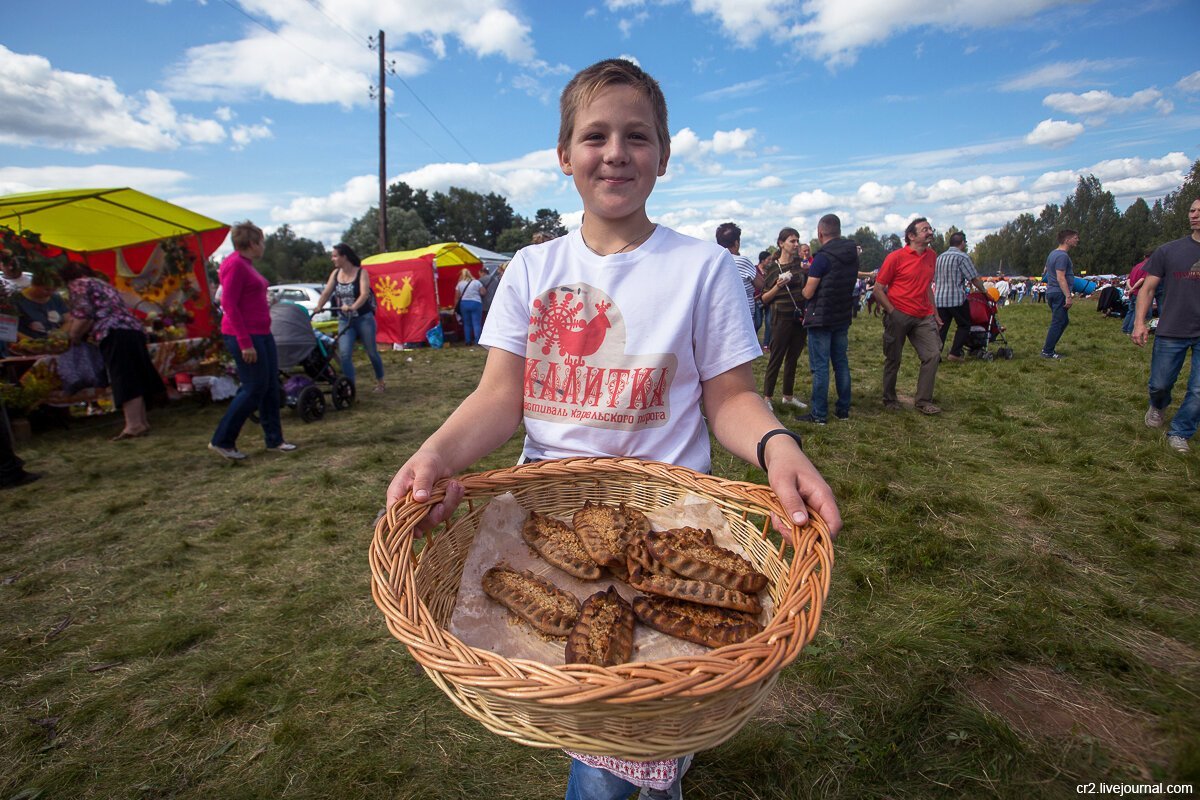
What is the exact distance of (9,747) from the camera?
8.22ft

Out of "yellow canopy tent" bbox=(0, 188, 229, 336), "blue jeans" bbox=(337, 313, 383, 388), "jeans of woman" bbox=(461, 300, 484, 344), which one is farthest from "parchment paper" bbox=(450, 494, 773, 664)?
"jeans of woman" bbox=(461, 300, 484, 344)

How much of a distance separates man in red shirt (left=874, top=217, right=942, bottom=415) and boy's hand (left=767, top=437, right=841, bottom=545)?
660cm

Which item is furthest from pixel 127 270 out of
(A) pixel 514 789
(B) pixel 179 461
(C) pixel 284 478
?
(A) pixel 514 789

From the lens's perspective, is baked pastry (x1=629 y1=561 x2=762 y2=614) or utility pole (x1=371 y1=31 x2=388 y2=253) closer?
baked pastry (x1=629 y1=561 x2=762 y2=614)

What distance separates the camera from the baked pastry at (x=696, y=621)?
4.21 feet

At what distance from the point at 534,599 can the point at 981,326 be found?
499 inches

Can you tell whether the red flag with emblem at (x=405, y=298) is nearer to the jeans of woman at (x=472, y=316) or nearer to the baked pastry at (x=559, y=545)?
the jeans of woman at (x=472, y=316)

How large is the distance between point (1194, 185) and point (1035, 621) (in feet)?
168

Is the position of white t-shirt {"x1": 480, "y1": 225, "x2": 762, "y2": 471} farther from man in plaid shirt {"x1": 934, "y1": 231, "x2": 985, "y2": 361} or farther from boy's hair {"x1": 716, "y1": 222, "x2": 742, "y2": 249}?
man in plaid shirt {"x1": 934, "y1": 231, "x2": 985, "y2": 361}

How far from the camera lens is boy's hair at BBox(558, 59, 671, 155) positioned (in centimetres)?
154

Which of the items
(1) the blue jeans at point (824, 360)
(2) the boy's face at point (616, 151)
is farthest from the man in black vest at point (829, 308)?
(2) the boy's face at point (616, 151)

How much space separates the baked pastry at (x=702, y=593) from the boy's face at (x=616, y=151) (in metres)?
0.97

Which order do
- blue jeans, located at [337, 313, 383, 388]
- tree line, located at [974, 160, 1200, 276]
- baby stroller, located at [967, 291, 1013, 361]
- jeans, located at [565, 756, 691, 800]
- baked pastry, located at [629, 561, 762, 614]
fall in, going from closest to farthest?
1. baked pastry, located at [629, 561, 762, 614]
2. jeans, located at [565, 756, 691, 800]
3. blue jeans, located at [337, 313, 383, 388]
4. baby stroller, located at [967, 291, 1013, 361]
5. tree line, located at [974, 160, 1200, 276]

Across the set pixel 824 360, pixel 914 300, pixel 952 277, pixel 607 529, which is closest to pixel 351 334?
pixel 824 360
